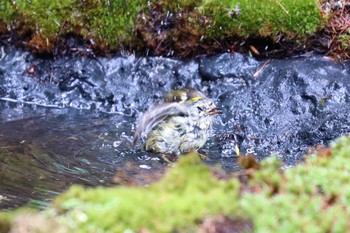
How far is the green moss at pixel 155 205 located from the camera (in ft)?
9.29

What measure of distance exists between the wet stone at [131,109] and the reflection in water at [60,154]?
1 cm

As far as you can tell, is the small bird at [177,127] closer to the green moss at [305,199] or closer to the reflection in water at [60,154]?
the reflection in water at [60,154]

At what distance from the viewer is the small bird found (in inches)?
271

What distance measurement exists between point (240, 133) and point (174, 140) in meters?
0.85

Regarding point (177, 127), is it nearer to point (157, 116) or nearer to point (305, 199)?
point (157, 116)

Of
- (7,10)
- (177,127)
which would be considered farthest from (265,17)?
(7,10)

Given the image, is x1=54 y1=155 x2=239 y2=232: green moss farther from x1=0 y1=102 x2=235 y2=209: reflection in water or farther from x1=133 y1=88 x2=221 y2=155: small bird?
x1=133 y1=88 x2=221 y2=155: small bird

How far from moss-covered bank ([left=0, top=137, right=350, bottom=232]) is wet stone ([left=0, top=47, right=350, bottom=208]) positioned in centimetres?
213

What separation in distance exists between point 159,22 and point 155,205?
5.63m

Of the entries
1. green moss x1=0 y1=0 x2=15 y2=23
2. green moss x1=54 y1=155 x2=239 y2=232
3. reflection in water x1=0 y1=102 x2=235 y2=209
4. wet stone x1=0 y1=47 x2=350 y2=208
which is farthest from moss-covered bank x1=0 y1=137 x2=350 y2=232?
green moss x1=0 y1=0 x2=15 y2=23

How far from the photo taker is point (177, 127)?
694cm

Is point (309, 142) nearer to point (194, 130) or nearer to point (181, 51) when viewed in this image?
point (194, 130)

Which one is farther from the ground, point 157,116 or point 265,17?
point 265,17

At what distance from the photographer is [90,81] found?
28.0 feet
